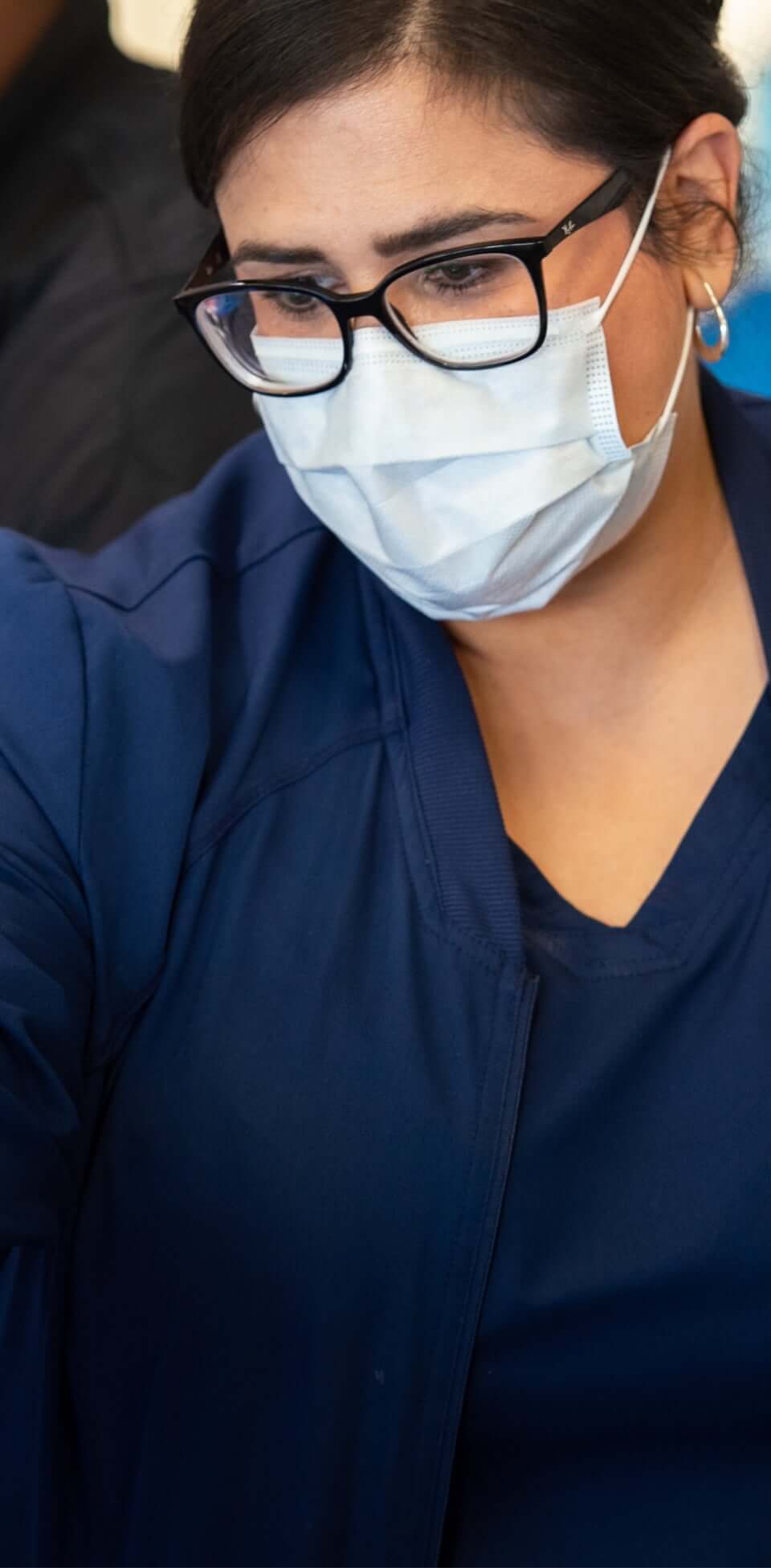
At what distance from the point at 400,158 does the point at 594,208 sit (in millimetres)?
154

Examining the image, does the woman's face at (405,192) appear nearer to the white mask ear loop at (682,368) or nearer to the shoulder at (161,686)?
the white mask ear loop at (682,368)

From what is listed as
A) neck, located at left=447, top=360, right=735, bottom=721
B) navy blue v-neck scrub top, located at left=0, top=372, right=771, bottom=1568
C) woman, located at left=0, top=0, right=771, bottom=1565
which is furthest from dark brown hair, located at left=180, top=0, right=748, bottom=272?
navy blue v-neck scrub top, located at left=0, top=372, right=771, bottom=1568

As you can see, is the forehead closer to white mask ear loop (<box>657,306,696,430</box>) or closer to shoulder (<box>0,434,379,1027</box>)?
white mask ear loop (<box>657,306,696,430</box>)

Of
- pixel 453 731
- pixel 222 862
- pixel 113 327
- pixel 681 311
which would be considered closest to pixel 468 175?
pixel 681 311

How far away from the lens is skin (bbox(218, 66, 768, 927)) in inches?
43.8

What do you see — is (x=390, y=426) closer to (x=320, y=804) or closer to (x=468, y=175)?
(x=468, y=175)

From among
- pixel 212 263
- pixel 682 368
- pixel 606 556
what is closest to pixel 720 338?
pixel 682 368

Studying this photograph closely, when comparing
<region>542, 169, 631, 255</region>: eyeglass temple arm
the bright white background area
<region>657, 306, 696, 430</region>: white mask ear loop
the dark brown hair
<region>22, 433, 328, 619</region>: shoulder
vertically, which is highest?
the bright white background area

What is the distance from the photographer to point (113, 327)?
1.71 meters

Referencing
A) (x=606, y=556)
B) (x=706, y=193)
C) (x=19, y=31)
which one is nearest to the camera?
(x=706, y=193)

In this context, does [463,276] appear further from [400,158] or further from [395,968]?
[395,968]

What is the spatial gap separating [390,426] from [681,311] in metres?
0.28

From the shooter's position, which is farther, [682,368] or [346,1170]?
[682,368]

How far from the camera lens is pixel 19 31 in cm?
179
